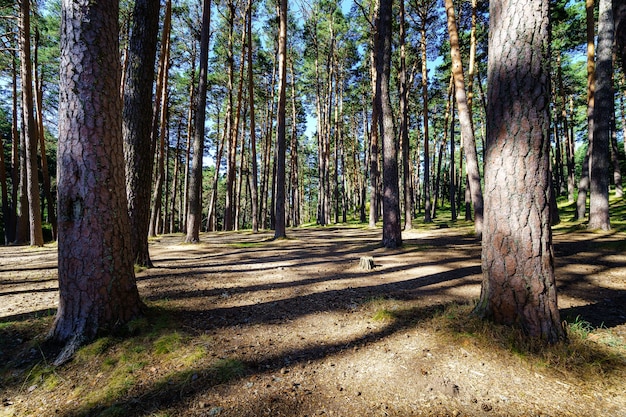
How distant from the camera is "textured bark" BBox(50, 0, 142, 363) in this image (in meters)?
2.88

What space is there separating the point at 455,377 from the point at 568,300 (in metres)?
2.97

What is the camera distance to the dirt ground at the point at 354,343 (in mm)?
2020

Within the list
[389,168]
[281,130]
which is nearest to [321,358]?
[389,168]

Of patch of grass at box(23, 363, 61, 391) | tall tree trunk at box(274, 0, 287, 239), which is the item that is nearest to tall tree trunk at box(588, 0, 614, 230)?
tall tree trunk at box(274, 0, 287, 239)

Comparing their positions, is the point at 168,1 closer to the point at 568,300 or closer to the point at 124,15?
the point at 124,15

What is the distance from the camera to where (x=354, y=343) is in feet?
9.70

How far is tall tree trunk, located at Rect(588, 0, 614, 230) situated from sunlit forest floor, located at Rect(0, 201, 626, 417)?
6233 mm

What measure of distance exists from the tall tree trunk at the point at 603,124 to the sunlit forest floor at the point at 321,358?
6.23 m

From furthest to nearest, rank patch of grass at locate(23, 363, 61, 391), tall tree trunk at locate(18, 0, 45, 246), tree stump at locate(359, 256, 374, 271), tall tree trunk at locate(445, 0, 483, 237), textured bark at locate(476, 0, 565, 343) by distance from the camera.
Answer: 1. tall tree trunk at locate(18, 0, 45, 246)
2. tall tree trunk at locate(445, 0, 483, 237)
3. tree stump at locate(359, 256, 374, 271)
4. textured bark at locate(476, 0, 565, 343)
5. patch of grass at locate(23, 363, 61, 391)

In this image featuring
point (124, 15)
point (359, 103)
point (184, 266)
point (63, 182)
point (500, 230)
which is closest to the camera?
point (500, 230)

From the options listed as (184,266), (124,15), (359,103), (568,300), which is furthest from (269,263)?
(359,103)

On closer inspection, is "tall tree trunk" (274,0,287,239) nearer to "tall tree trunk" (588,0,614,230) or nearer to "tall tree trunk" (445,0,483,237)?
"tall tree trunk" (445,0,483,237)

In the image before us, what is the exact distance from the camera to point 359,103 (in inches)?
1078

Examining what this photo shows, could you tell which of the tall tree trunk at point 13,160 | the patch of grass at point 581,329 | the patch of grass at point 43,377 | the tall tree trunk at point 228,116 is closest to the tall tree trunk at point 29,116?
the tall tree trunk at point 13,160
